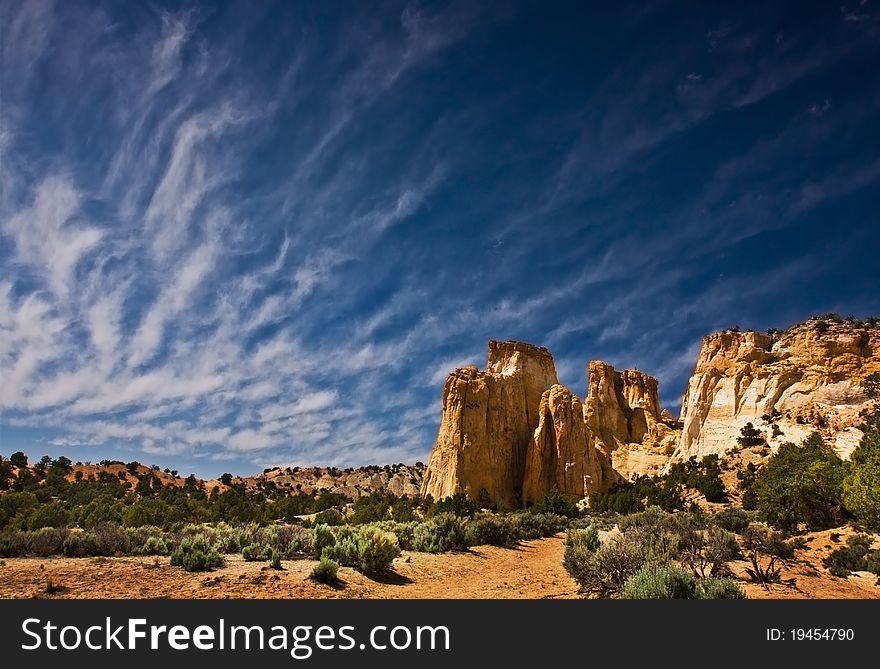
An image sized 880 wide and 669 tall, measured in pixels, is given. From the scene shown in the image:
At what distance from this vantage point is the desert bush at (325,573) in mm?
12320

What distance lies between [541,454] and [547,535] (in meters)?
24.1

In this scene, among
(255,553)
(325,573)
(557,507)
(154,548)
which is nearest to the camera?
(325,573)

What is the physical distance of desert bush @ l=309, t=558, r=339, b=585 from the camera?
40.4ft

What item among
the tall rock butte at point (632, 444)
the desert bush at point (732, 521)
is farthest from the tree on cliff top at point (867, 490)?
the tall rock butte at point (632, 444)

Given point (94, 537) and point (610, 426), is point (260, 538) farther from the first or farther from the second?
point (610, 426)

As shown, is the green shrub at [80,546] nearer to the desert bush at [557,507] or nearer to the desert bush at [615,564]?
the desert bush at [615,564]

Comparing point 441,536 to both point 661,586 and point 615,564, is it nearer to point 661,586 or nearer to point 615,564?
point 615,564

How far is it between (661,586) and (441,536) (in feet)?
43.6

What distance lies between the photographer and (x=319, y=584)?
12.1m

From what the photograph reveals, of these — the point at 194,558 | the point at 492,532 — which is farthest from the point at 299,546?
the point at 492,532

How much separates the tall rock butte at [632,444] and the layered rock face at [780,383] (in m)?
0.13

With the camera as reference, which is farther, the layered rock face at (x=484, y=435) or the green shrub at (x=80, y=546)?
the layered rock face at (x=484, y=435)
